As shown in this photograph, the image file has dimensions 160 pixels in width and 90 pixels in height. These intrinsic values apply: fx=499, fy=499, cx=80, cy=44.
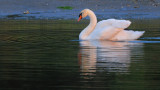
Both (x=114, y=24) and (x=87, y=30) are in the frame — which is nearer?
(x=114, y=24)

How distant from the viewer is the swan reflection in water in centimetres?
894

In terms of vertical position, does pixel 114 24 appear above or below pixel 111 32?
above

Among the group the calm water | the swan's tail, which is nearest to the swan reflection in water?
the calm water

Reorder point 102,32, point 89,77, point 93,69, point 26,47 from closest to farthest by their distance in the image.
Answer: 1. point 89,77
2. point 93,69
3. point 26,47
4. point 102,32

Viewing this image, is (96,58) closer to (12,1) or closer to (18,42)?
(18,42)

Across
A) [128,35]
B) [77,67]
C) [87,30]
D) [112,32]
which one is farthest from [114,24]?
[77,67]

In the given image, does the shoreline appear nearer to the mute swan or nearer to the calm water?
the mute swan

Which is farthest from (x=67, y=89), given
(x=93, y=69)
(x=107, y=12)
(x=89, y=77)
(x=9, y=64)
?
(x=107, y=12)

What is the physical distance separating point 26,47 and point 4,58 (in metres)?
2.38

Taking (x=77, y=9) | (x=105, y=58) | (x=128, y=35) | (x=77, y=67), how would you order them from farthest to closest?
1. (x=77, y=9)
2. (x=128, y=35)
3. (x=105, y=58)
4. (x=77, y=67)

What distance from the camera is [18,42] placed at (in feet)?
48.2

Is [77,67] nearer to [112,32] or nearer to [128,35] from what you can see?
[112,32]

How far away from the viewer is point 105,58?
→ 34.4 feet

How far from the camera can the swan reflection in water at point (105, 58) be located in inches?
352
